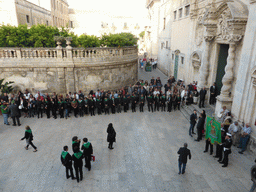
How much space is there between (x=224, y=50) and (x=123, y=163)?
29.2 feet

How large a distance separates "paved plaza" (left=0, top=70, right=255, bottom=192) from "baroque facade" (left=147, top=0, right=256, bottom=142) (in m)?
2.66

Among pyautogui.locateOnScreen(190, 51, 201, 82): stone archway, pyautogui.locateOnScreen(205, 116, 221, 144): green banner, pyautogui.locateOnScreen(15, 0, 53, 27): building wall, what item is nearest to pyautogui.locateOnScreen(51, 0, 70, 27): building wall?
pyautogui.locateOnScreen(15, 0, 53, 27): building wall

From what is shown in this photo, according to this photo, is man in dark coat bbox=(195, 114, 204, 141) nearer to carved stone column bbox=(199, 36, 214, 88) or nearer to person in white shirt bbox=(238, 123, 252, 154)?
person in white shirt bbox=(238, 123, 252, 154)

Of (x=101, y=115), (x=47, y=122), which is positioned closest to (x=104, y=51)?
(x=101, y=115)

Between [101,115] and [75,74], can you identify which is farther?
[75,74]

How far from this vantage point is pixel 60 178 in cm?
661

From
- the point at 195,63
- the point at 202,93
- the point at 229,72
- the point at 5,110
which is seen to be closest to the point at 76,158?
the point at 5,110

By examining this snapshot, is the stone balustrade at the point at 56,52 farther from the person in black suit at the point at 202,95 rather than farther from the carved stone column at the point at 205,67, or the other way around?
the person in black suit at the point at 202,95

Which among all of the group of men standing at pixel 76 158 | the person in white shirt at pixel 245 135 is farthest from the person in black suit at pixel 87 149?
the person in white shirt at pixel 245 135

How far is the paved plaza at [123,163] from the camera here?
6.30 m

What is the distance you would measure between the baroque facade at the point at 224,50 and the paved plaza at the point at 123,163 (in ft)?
8.72

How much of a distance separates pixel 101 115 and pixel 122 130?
8.88ft

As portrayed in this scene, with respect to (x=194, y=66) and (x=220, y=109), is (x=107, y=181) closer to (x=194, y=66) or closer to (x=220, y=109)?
(x=220, y=109)

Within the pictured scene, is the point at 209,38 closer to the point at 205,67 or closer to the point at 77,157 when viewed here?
the point at 205,67
